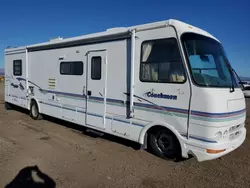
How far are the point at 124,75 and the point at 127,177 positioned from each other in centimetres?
226

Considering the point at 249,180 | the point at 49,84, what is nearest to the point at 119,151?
the point at 249,180

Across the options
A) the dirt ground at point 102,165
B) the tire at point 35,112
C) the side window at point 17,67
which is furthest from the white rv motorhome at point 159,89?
the side window at point 17,67

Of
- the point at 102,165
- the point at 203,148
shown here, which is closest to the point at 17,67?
the point at 102,165

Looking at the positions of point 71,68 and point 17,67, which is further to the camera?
point 17,67

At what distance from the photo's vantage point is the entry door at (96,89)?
5719 millimetres

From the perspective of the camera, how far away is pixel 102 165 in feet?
14.9

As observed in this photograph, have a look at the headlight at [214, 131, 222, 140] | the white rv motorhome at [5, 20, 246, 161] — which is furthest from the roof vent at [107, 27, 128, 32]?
the headlight at [214, 131, 222, 140]

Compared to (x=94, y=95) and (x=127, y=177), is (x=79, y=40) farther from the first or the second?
(x=127, y=177)

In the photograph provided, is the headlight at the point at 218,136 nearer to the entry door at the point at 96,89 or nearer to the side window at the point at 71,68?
the entry door at the point at 96,89

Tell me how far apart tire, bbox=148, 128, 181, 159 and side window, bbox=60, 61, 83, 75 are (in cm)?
274

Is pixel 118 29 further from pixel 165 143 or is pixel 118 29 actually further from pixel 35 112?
pixel 35 112

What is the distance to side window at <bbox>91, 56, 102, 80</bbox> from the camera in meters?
5.80

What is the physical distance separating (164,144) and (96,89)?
2.22m

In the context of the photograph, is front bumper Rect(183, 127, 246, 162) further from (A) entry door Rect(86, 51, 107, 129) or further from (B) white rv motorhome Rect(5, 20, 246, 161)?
(A) entry door Rect(86, 51, 107, 129)
